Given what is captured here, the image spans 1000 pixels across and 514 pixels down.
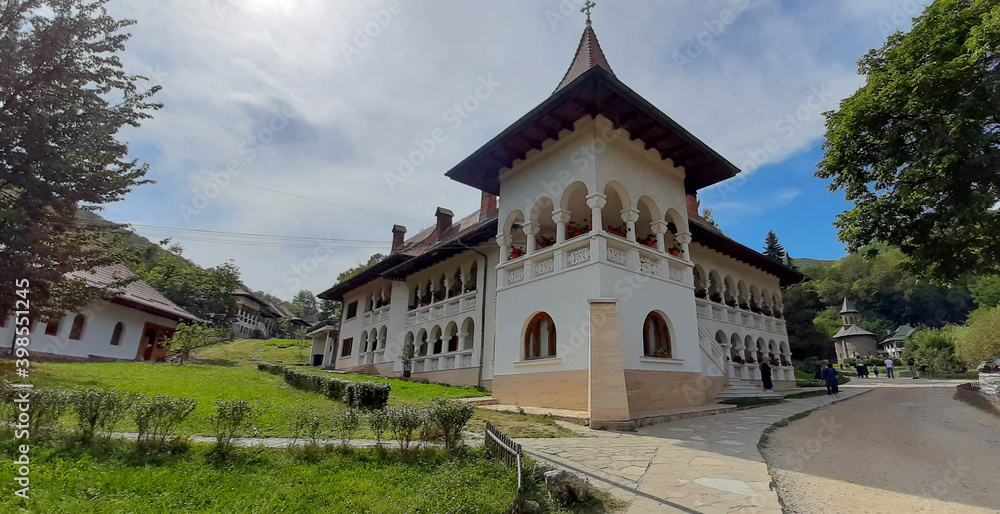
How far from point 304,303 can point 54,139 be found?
9546cm

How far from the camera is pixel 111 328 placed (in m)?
19.8

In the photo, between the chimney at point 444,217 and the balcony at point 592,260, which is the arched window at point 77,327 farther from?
the balcony at point 592,260

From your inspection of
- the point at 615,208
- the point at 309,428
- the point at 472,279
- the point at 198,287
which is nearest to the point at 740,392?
the point at 615,208

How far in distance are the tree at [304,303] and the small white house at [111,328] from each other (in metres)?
70.3

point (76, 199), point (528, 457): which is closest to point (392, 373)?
point (76, 199)

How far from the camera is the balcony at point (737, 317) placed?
58.5 ft

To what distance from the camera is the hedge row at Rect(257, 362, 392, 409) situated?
29.7 feet

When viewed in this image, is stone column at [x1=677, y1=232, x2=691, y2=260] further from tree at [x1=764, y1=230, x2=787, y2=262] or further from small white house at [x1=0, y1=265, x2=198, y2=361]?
tree at [x1=764, y1=230, x2=787, y2=262]

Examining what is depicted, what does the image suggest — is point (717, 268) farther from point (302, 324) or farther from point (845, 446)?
point (302, 324)

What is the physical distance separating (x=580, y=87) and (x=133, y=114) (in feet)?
34.9

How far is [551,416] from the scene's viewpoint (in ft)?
30.9

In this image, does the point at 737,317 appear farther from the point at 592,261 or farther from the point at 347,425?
the point at 347,425

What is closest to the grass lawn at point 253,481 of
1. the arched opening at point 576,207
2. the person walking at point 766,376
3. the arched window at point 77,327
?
the arched opening at point 576,207

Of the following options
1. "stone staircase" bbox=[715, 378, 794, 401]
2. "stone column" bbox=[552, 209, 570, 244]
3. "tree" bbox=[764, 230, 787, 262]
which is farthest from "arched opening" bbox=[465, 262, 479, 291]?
"tree" bbox=[764, 230, 787, 262]
